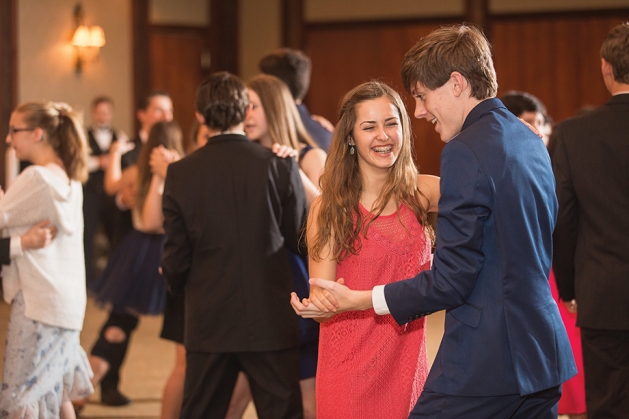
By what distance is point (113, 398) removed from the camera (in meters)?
4.32

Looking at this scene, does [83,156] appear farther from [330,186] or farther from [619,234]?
[619,234]

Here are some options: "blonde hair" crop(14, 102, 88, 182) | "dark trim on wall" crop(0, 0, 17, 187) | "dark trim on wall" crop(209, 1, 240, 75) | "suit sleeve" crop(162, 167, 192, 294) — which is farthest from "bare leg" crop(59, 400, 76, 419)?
"dark trim on wall" crop(209, 1, 240, 75)

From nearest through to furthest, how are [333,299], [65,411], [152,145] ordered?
[333,299] → [65,411] → [152,145]

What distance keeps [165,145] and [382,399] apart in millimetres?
2204

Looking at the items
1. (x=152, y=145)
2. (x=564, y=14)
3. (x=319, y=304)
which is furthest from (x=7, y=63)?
(x=319, y=304)

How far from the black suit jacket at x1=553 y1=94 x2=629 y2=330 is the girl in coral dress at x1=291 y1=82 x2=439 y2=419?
2.23 feet

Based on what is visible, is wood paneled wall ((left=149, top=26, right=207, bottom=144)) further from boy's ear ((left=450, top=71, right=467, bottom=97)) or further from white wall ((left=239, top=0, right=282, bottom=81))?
boy's ear ((left=450, top=71, right=467, bottom=97))

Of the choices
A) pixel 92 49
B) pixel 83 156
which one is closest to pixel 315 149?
pixel 83 156

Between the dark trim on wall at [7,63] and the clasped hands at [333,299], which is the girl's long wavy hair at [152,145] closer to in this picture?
the clasped hands at [333,299]

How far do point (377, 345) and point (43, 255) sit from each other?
1.49m

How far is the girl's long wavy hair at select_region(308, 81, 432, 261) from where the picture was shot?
236 cm

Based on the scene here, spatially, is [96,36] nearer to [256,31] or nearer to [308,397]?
[256,31]

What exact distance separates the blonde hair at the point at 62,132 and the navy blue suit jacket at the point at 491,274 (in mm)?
1850

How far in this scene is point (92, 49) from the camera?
8461 mm
